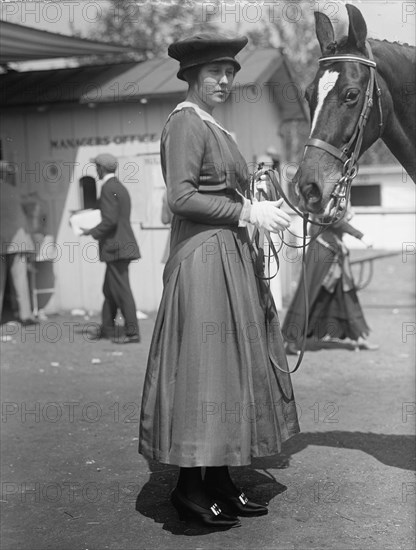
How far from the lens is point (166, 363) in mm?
3715

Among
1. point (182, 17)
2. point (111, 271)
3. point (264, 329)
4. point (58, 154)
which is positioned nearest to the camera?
point (264, 329)

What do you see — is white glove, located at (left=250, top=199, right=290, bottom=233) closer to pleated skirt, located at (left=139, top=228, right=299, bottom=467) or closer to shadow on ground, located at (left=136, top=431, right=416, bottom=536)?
pleated skirt, located at (left=139, top=228, right=299, bottom=467)

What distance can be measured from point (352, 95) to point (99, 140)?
7.79 metres

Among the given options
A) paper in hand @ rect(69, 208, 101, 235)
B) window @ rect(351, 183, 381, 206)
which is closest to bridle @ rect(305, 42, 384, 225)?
paper in hand @ rect(69, 208, 101, 235)

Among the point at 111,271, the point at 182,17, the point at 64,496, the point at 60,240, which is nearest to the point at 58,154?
the point at 60,240

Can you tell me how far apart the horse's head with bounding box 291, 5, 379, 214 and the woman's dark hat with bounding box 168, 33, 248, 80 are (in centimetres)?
42

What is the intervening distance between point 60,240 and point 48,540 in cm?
799

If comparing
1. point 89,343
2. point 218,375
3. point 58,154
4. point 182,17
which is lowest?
point 89,343

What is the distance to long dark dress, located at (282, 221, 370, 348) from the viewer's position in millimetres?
8320

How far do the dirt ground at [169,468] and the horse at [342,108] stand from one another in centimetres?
145

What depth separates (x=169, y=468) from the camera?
4688 mm

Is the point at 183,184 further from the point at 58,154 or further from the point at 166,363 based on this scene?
the point at 58,154

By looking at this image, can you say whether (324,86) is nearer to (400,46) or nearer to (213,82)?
(213,82)

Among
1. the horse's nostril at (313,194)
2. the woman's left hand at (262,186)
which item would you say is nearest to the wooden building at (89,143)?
the woman's left hand at (262,186)
